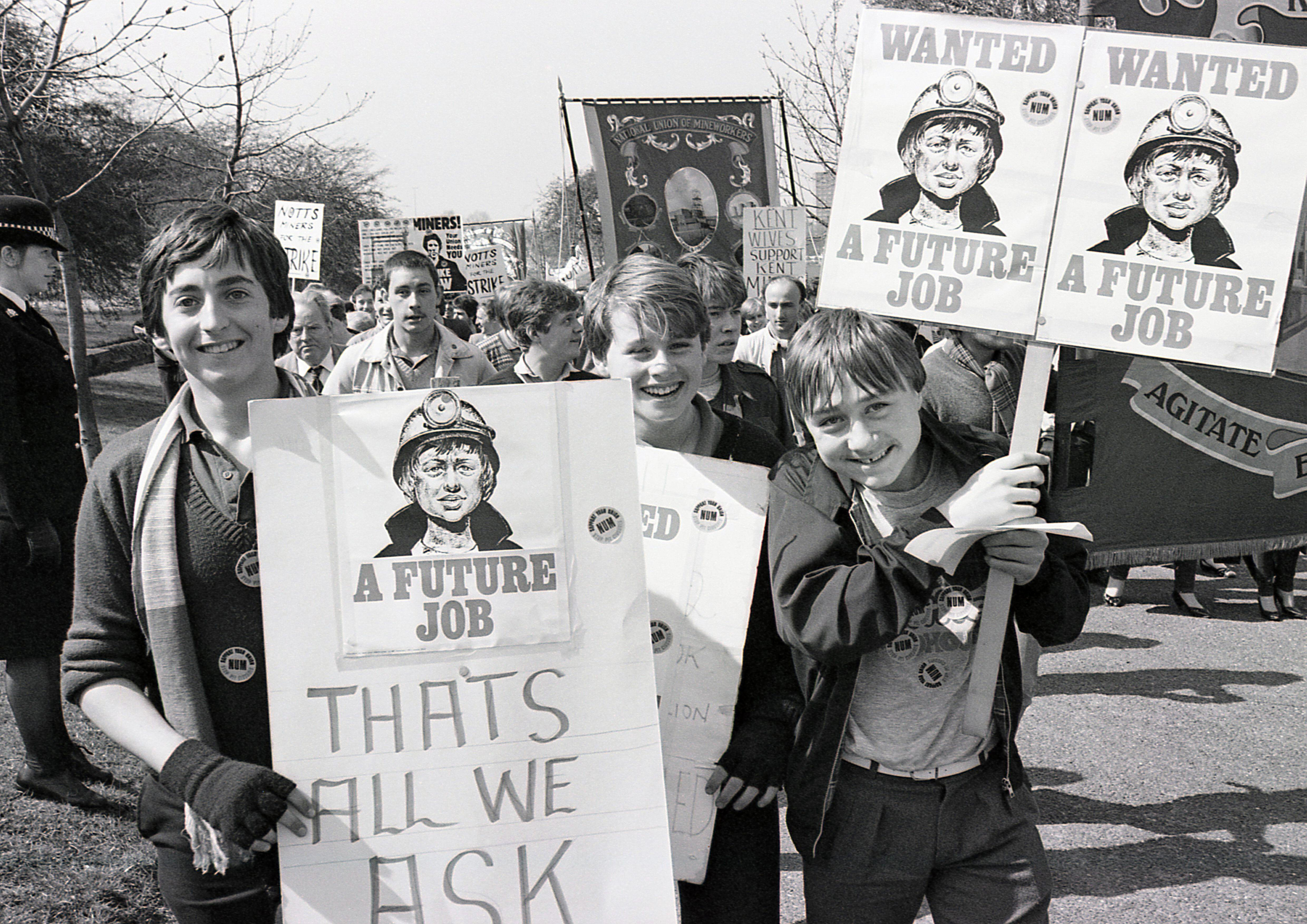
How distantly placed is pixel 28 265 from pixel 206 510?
10.2 feet

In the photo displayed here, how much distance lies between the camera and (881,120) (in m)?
2.09

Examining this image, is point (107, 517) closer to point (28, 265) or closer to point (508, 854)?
point (508, 854)

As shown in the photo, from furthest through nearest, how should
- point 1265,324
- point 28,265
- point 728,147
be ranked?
point 728,147 < point 28,265 < point 1265,324

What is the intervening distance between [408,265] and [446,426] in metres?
4.28

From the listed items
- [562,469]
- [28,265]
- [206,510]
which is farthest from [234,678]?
[28,265]

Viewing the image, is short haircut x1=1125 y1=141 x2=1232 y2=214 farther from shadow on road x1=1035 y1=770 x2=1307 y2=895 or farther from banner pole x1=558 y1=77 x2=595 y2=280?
banner pole x1=558 y1=77 x2=595 y2=280

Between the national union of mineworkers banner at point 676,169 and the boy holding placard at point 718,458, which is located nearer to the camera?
the boy holding placard at point 718,458

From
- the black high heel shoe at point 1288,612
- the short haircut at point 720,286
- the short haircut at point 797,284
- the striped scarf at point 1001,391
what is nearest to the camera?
the striped scarf at point 1001,391

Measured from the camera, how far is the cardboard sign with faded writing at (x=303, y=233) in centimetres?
1007

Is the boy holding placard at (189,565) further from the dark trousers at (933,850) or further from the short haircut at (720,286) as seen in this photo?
the short haircut at (720,286)

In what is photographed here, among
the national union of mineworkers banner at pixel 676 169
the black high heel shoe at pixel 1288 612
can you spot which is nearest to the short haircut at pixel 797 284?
the national union of mineworkers banner at pixel 676 169

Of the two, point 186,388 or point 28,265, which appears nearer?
point 186,388

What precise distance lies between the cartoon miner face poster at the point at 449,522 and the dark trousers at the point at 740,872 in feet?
1.99

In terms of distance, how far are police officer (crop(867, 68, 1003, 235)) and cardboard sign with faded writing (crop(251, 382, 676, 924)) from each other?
658 mm
